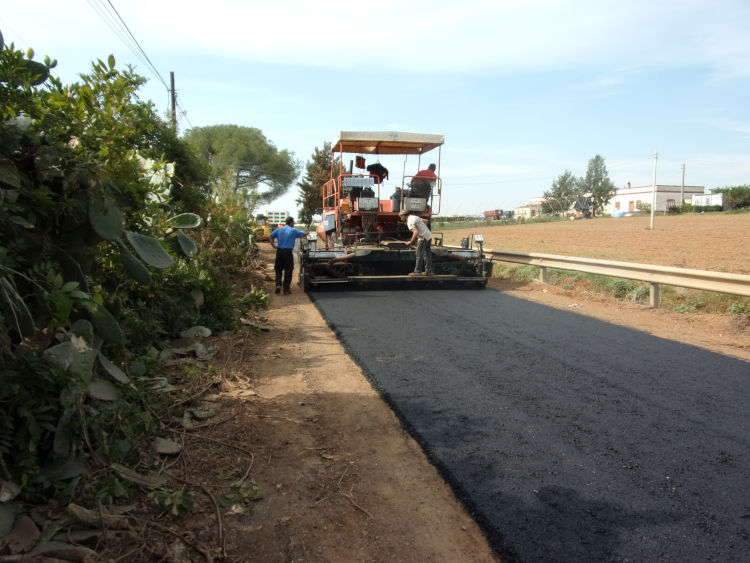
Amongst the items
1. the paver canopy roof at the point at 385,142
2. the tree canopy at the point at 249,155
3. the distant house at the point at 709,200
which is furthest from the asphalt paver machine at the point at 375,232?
the distant house at the point at 709,200

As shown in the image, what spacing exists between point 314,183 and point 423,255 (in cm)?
3335

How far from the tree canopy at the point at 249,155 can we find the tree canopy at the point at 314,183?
2.49 metres

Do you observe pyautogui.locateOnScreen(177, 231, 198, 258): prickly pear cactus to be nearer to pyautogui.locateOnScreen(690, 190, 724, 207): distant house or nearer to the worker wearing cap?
the worker wearing cap

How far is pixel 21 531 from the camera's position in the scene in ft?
6.84

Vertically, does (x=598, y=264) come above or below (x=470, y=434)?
above

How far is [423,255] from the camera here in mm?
10766

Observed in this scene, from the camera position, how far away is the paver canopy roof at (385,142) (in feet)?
37.6

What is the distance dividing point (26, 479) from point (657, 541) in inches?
107

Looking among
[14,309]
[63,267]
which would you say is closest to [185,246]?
[63,267]

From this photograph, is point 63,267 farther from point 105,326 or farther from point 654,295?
point 654,295

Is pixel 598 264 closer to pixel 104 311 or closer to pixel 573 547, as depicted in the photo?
pixel 573 547

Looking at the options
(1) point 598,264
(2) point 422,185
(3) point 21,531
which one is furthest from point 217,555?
(2) point 422,185

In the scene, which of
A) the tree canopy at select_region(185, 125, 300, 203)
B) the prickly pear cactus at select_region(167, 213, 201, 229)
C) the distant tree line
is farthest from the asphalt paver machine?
the distant tree line

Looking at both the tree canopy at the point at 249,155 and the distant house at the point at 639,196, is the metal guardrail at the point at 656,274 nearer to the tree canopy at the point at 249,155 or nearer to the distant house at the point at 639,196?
the tree canopy at the point at 249,155
